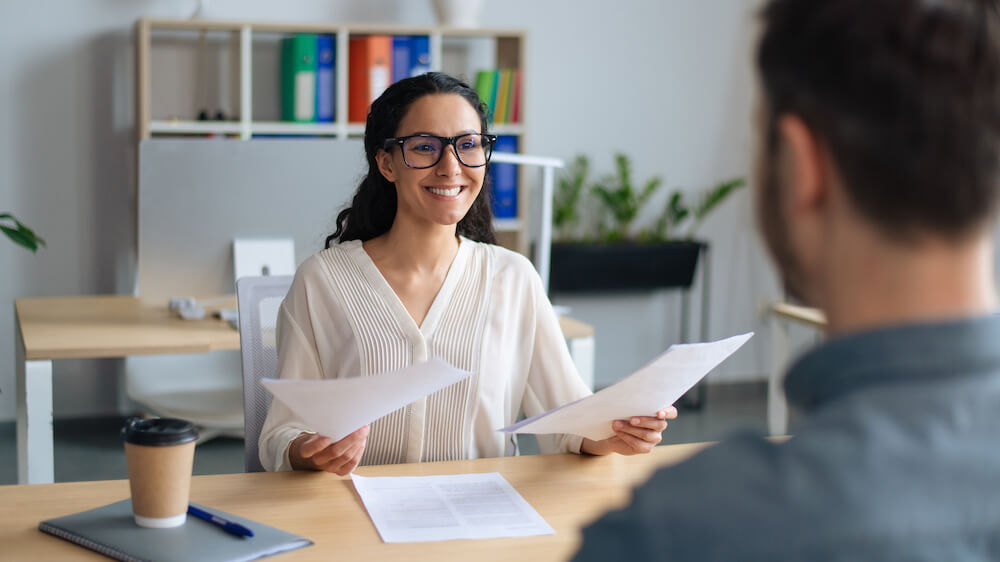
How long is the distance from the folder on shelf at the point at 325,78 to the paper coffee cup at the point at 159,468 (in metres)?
2.97

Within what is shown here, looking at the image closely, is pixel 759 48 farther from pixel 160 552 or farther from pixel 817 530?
pixel 160 552

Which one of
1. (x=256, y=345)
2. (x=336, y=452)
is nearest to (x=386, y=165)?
(x=256, y=345)

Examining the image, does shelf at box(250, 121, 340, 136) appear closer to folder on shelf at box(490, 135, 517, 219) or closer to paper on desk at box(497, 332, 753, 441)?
folder on shelf at box(490, 135, 517, 219)

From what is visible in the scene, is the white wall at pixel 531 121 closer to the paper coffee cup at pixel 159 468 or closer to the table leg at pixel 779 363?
the table leg at pixel 779 363

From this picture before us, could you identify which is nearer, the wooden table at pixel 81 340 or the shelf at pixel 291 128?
the wooden table at pixel 81 340

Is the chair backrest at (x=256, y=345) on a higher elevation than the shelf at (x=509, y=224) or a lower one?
lower

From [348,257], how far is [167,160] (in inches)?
41.5

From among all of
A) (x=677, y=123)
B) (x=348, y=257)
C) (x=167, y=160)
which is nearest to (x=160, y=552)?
(x=348, y=257)

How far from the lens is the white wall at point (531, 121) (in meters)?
3.92

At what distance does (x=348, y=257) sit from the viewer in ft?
5.66

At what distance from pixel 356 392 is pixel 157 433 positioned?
0.23 m

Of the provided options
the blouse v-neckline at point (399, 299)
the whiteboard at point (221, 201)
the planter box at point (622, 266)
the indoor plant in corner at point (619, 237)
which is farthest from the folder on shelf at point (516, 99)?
the blouse v-neckline at point (399, 299)

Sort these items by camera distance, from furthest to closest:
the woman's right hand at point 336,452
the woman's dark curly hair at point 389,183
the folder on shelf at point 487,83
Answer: the folder on shelf at point 487,83, the woman's dark curly hair at point 389,183, the woman's right hand at point 336,452

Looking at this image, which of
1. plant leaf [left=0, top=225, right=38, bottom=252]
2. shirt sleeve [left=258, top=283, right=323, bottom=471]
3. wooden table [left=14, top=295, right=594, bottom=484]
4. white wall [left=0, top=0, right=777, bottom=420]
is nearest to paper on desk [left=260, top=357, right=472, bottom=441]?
shirt sleeve [left=258, top=283, right=323, bottom=471]
